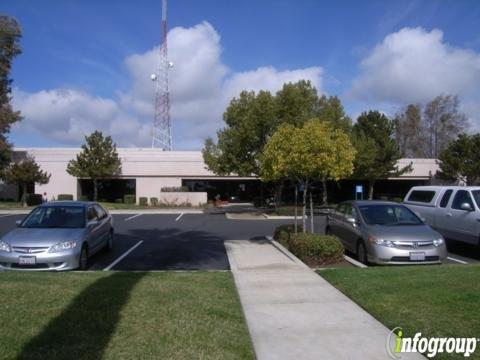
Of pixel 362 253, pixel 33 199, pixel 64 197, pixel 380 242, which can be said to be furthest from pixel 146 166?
pixel 380 242

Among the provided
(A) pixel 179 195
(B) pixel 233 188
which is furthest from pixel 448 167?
(A) pixel 179 195

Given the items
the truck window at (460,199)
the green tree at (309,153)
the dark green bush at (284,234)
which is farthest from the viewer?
the dark green bush at (284,234)

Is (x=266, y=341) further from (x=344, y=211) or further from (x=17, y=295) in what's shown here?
(x=344, y=211)

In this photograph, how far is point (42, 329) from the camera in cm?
523

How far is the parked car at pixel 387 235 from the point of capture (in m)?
9.73

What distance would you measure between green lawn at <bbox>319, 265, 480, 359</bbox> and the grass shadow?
326 cm

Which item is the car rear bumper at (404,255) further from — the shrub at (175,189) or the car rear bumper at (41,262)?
the shrub at (175,189)

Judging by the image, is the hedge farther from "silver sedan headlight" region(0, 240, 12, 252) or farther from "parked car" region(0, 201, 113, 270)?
"silver sedan headlight" region(0, 240, 12, 252)

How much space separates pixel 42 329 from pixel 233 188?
1618 inches

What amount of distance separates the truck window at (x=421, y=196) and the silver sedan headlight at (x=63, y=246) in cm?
967

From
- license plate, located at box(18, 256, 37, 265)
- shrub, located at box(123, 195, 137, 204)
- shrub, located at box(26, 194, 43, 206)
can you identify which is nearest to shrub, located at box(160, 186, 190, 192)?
shrub, located at box(123, 195, 137, 204)

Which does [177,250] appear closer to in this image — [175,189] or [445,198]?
[445,198]

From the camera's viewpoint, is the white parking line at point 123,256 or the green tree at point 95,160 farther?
the green tree at point 95,160

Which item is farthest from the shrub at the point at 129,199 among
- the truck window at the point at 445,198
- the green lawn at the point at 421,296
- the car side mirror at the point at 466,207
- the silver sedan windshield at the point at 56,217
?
the green lawn at the point at 421,296
